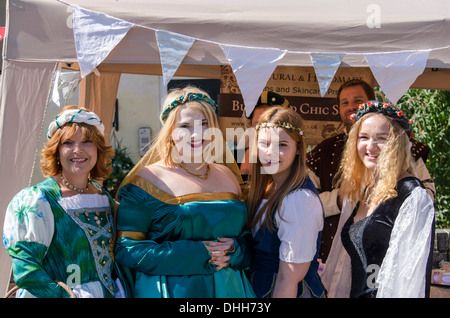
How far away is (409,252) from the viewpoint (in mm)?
2119

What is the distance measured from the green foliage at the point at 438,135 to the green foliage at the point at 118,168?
3.57 metres

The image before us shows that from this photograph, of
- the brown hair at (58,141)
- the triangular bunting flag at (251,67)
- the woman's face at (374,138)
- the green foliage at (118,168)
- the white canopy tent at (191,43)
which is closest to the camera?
the brown hair at (58,141)

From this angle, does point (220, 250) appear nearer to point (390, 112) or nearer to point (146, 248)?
point (146, 248)

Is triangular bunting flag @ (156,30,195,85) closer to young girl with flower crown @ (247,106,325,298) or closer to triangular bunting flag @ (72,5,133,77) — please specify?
triangular bunting flag @ (72,5,133,77)

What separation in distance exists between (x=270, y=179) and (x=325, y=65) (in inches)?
32.5

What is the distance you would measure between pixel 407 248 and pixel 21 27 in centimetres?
213

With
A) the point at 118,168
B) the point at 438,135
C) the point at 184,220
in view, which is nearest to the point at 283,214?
the point at 184,220

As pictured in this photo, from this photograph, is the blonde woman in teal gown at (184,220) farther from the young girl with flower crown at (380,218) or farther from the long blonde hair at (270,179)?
the young girl with flower crown at (380,218)

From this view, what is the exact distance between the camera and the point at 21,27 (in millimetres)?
2678

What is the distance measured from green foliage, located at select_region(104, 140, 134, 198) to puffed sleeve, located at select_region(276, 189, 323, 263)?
14.7 feet

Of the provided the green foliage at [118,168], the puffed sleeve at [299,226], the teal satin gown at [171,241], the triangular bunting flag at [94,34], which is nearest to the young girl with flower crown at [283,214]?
the puffed sleeve at [299,226]

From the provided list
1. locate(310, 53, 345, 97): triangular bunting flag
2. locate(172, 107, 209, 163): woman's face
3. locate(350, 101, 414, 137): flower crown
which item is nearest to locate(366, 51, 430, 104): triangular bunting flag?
locate(310, 53, 345, 97): triangular bunting flag

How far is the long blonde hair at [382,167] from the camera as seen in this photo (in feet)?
7.43
